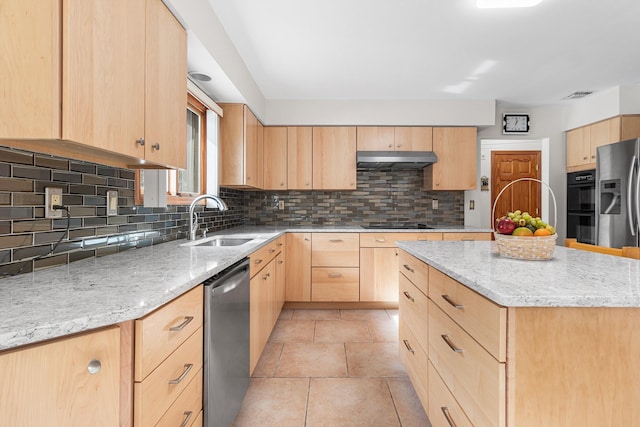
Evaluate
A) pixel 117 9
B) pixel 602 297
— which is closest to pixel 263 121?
pixel 117 9

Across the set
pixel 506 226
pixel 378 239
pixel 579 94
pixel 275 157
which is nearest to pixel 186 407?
pixel 506 226

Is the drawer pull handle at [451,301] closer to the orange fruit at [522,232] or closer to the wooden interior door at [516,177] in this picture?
the orange fruit at [522,232]

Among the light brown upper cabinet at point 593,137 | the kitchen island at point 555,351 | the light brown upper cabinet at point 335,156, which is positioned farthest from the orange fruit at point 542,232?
the light brown upper cabinet at point 593,137

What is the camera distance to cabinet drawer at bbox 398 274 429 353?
1620 millimetres

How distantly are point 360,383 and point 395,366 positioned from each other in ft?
1.15

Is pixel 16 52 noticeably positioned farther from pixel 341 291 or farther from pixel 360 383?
pixel 341 291

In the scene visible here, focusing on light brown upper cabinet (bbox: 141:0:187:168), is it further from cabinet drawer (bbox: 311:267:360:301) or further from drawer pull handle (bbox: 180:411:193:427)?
cabinet drawer (bbox: 311:267:360:301)

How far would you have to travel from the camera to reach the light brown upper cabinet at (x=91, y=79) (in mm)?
857

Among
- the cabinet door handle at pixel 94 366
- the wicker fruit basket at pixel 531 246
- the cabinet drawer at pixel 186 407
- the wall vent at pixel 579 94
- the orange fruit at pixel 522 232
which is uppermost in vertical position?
the wall vent at pixel 579 94

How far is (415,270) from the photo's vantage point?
179 cm

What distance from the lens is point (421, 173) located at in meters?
4.11

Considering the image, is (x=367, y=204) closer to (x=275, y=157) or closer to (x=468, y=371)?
(x=275, y=157)

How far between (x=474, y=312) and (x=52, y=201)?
165cm

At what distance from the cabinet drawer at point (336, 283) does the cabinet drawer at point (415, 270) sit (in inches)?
52.4
